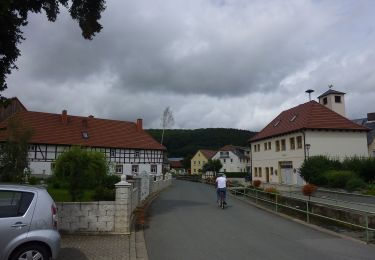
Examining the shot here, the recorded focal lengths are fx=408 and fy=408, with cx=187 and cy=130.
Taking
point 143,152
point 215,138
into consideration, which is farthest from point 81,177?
point 215,138

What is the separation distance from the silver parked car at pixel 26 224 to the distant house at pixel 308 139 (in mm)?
34844

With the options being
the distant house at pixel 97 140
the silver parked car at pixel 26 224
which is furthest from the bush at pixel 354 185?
the distant house at pixel 97 140

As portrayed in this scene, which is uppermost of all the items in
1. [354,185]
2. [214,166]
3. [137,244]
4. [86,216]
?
[214,166]

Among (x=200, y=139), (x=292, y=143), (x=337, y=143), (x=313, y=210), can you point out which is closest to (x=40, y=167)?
(x=292, y=143)

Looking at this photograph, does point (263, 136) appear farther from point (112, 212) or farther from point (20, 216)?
point (20, 216)

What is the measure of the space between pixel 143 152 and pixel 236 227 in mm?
49009

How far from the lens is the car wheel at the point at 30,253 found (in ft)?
23.0

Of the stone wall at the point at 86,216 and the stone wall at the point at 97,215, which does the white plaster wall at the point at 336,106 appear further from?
the stone wall at the point at 86,216

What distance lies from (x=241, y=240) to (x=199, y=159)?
105m

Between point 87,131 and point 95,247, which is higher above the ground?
point 87,131

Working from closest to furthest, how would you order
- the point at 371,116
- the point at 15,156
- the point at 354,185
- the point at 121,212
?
1. the point at 121,212
2. the point at 15,156
3. the point at 354,185
4. the point at 371,116

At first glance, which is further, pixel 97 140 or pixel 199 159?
pixel 199 159

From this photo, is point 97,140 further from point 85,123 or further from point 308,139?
point 308,139

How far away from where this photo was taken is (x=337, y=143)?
136 ft
